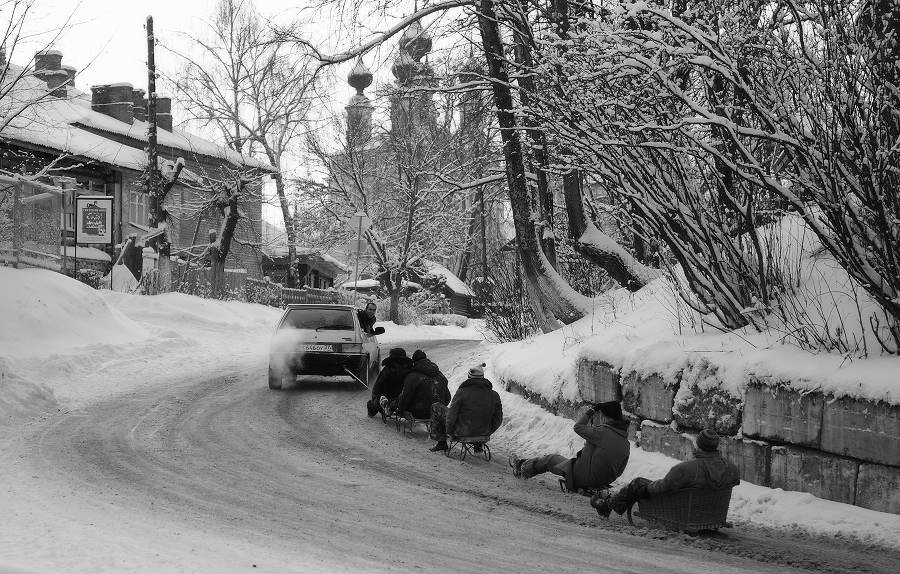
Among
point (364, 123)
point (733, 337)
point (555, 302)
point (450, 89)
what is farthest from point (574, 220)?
point (364, 123)

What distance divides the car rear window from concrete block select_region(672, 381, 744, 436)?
28.9 ft

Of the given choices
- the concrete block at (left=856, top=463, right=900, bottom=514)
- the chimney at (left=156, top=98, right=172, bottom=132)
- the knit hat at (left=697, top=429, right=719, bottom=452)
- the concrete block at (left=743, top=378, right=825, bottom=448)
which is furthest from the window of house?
the concrete block at (left=856, top=463, right=900, bottom=514)

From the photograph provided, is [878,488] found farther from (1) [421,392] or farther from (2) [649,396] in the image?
(1) [421,392]

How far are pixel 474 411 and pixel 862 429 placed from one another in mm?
4894

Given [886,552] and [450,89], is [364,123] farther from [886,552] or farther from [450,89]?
[886,552]

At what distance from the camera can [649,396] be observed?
9.95 m

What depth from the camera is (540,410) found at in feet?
41.5

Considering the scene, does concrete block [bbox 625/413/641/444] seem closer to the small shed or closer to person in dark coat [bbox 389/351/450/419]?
person in dark coat [bbox 389/351/450/419]

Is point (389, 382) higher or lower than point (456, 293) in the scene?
lower

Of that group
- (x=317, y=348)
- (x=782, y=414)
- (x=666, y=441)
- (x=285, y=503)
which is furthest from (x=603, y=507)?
(x=317, y=348)

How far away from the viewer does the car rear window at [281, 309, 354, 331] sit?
16.8 metres

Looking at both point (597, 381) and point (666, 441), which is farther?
point (597, 381)

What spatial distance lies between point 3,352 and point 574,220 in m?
10.2

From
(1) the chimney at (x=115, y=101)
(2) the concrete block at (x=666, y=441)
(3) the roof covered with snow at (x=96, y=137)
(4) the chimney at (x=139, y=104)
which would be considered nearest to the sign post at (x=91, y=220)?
(3) the roof covered with snow at (x=96, y=137)
